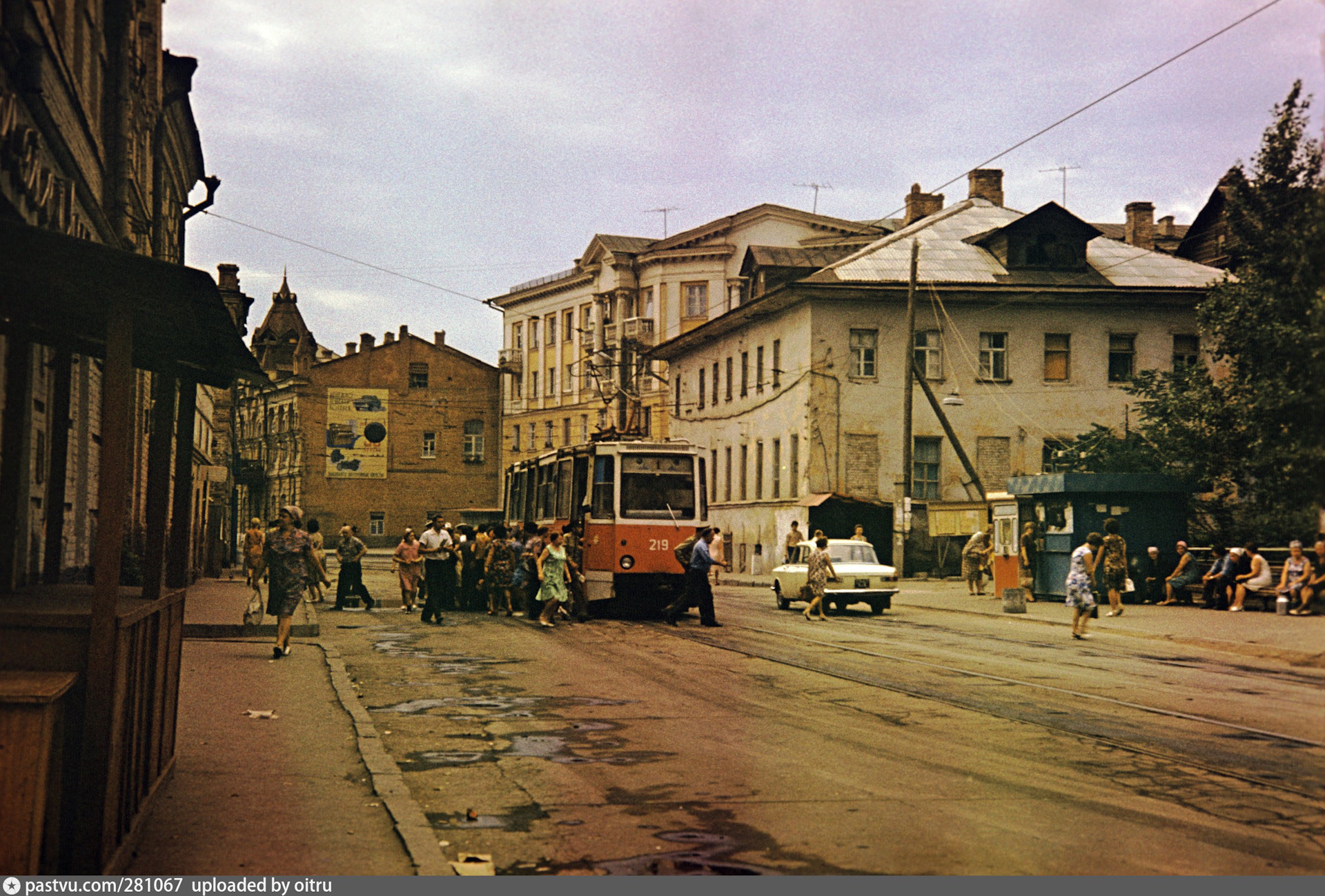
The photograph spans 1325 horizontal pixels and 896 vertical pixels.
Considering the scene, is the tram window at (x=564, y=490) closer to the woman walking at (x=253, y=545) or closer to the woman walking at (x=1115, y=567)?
the woman walking at (x=253, y=545)

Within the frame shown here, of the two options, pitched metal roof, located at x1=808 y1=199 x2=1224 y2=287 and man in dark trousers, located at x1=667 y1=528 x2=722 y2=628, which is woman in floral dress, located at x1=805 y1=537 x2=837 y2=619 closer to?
man in dark trousers, located at x1=667 y1=528 x2=722 y2=628

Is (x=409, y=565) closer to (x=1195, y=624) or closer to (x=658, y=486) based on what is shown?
(x=658, y=486)

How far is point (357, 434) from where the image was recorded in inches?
3383

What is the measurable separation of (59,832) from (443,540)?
21073 mm

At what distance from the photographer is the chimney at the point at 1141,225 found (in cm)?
6394

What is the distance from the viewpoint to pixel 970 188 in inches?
2309

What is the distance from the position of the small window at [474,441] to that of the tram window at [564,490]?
2415 inches

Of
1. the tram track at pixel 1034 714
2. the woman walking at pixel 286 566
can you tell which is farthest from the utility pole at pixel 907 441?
the woman walking at pixel 286 566

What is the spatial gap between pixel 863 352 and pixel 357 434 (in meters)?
46.0

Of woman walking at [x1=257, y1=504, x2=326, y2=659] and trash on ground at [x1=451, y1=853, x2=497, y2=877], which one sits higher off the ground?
woman walking at [x1=257, y1=504, x2=326, y2=659]

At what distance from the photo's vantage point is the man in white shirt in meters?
24.4

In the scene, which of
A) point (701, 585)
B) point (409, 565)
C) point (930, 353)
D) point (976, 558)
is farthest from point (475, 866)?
point (930, 353)

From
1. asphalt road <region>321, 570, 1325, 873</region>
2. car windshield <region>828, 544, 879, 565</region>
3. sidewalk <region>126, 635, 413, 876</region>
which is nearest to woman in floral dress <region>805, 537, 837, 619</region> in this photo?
car windshield <region>828, 544, 879, 565</region>

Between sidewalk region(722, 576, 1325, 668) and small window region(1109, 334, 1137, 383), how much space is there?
1607cm
